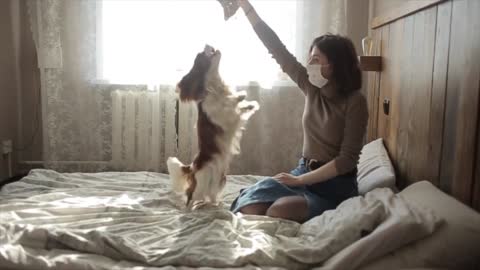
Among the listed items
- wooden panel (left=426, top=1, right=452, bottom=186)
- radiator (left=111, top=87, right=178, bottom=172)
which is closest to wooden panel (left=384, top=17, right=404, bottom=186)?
wooden panel (left=426, top=1, right=452, bottom=186)

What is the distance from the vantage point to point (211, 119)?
146 centimetres

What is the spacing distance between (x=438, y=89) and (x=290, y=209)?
60 centimetres

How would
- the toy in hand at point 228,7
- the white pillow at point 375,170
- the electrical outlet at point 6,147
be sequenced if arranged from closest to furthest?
the white pillow at point 375,170
the toy in hand at point 228,7
the electrical outlet at point 6,147

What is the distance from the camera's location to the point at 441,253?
3.47 feet

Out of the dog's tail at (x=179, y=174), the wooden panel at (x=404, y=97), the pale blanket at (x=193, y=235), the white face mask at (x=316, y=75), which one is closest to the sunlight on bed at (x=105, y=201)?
the pale blanket at (x=193, y=235)

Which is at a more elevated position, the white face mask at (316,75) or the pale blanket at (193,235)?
the white face mask at (316,75)

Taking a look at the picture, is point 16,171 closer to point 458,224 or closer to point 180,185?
point 180,185

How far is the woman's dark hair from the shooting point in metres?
1.54

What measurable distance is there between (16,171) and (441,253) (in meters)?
2.83

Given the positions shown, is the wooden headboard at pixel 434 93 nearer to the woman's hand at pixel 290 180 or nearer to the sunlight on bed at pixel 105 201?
the woman's hand at pixel 290 180

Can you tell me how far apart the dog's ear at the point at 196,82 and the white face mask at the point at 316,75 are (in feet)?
1.18

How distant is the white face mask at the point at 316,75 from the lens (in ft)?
5.10

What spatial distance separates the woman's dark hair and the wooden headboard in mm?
244

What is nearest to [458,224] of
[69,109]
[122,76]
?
[122,76]
